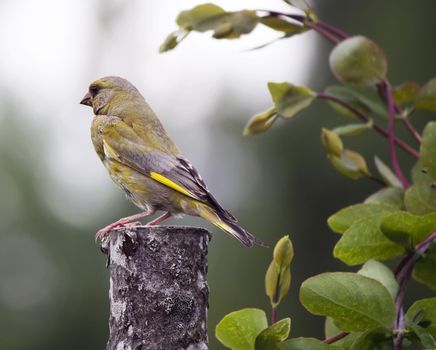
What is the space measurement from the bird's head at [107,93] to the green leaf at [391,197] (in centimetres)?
272

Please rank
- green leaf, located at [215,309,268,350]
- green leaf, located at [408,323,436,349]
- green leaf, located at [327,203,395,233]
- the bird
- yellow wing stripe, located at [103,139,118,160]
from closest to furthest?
green leaf, located at [408,323,436,349]
green leaf, located at [215,309,268,350]
green leaf, located at [327,203,395,233]
the bird
yellow wing stripe, located at [103,139,118,160]

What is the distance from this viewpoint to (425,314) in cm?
181

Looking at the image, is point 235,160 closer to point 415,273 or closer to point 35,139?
point 35,139

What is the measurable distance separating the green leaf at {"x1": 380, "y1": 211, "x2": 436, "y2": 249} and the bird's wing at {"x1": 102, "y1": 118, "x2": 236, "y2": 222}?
1797mm

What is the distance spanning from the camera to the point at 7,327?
1548 centimetres

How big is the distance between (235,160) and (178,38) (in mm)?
13627

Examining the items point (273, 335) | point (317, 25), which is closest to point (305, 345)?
point (273, 335)

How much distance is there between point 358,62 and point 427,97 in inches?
8.9

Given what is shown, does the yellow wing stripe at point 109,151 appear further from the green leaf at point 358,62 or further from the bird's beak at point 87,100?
the green leaf at point 358,62

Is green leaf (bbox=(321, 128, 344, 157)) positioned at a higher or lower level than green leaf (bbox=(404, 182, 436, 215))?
higher

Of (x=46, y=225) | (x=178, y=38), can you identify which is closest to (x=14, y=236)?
(x=46, y=225)

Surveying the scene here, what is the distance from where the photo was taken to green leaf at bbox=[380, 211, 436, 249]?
183 cm

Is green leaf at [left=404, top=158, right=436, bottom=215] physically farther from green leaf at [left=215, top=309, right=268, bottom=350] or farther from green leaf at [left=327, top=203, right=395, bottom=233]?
green leaf at [left=215, top=309, right=268, bottom=350]

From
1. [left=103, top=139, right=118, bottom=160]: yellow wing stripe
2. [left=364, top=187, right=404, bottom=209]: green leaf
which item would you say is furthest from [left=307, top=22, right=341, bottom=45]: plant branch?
[left=103, top=139, right=118, bottom=160]: yellow wing stripe
